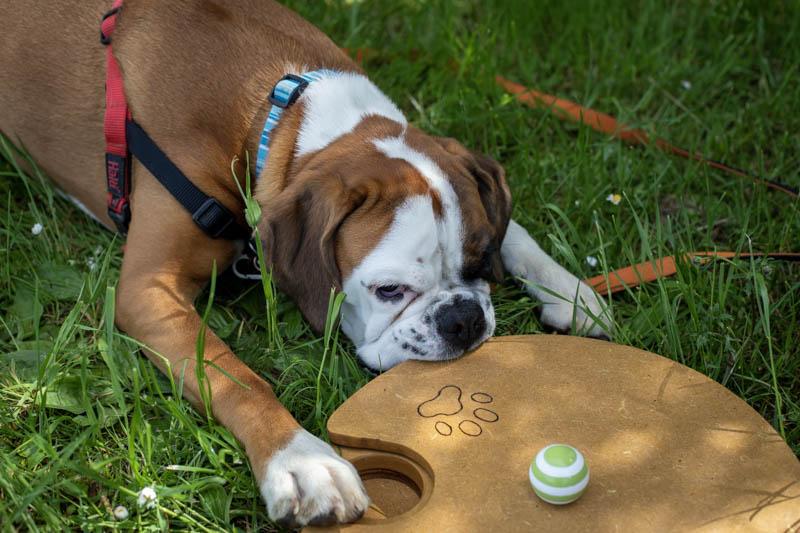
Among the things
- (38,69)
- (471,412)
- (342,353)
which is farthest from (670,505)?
(38,69)

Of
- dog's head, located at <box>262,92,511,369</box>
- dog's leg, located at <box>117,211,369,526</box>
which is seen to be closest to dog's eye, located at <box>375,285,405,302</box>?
dog's head, located at <box>262,92,511,369</box>

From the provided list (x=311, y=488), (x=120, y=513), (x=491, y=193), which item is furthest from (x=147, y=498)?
(x=491, y=193)

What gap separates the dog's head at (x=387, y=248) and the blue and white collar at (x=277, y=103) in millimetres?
179

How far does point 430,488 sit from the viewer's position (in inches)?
106

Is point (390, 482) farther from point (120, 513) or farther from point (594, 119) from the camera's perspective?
point (594, 119)

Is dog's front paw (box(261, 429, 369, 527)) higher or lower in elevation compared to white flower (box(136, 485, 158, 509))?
higher

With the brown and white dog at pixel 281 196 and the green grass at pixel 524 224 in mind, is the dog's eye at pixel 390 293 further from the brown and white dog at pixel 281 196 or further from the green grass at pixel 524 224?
the green grass at pixel 524 224

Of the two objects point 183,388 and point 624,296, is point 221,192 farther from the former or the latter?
point 624,296

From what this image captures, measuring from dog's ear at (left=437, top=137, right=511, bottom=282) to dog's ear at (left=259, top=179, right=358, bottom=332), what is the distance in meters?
0.56

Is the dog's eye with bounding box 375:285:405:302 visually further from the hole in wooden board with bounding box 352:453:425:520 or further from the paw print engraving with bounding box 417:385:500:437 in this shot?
the hole in wooden board with bounding box 352:453:425:520

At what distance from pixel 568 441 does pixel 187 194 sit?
5.39 feet

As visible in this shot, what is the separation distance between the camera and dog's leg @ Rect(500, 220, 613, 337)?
11.6 feet

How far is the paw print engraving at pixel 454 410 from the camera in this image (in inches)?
113

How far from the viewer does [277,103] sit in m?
3.47
